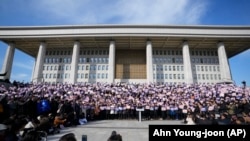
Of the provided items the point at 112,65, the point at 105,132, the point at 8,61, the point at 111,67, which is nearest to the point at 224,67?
the point at 112,65

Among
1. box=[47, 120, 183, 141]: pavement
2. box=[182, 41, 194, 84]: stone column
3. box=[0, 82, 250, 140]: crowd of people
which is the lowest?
box=[47, 120, 183, 141]: pavement

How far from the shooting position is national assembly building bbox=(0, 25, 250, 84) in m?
42.2

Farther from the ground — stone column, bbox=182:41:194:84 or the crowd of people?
stone column, bbox=182:41:194:84

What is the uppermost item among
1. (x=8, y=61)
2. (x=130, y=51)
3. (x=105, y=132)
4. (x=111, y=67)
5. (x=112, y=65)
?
(x=130, y=51)

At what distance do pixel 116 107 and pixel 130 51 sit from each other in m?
36.3

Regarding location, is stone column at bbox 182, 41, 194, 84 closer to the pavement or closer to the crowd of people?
the crowd of people

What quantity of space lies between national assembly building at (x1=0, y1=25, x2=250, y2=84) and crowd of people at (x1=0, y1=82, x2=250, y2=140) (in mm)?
19047

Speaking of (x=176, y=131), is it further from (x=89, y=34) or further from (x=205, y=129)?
(x=89, y=34)

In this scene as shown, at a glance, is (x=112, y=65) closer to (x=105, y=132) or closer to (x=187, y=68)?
(x=187, y=68)

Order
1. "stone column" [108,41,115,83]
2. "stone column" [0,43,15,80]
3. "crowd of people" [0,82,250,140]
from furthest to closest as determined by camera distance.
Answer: "stone column" [0,43,15,80] < "stone column" [108,41,115,83] < "crowd of people" [0,82,250,140]

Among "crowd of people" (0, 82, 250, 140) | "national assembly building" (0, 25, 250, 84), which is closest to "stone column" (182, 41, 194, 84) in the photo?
"national assembly building" (0, 25, 250, 84)

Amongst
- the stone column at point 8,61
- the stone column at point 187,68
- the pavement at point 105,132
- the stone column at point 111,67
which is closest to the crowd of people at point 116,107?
the pavement at point 105,132

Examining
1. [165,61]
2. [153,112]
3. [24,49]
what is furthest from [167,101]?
[24,49]

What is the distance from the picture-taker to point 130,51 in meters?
51.9
